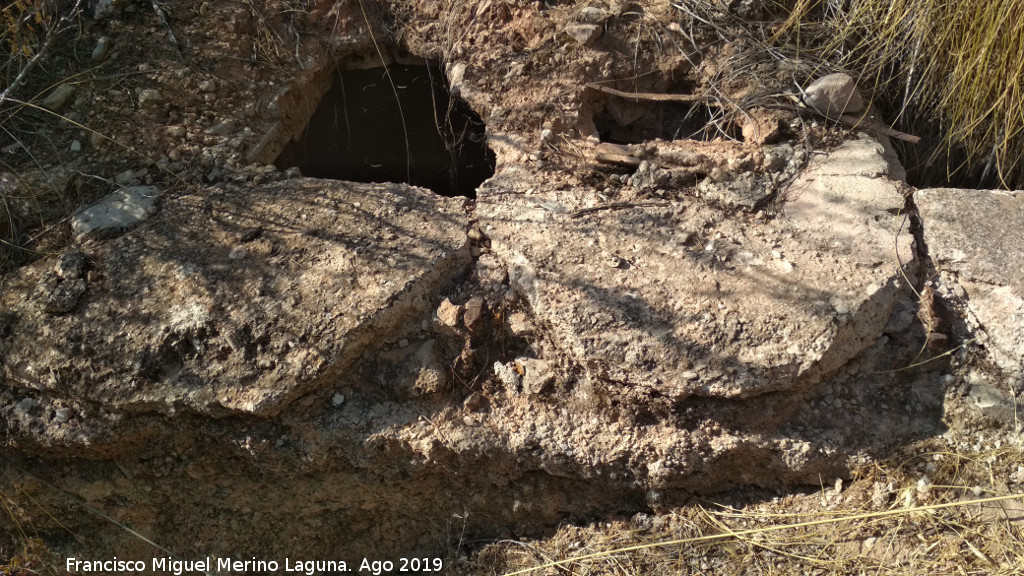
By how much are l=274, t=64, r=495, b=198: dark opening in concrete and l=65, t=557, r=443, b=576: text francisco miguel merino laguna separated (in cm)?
129

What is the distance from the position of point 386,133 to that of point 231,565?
1537 millimetres

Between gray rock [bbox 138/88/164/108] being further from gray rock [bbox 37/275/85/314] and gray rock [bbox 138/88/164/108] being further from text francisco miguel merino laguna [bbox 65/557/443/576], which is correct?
text francisco miguel merino laguna [bbox 65/557/443/576]

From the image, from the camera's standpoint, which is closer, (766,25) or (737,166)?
(737,166)

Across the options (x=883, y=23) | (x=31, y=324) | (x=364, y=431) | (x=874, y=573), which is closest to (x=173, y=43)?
(x=31, y=324)

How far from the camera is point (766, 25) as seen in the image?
2662mm

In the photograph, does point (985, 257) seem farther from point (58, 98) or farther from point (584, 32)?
point (58, 98)

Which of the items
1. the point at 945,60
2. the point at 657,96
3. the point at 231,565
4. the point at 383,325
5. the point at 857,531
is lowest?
the point at 231,565

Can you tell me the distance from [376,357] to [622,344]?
0.64 metres

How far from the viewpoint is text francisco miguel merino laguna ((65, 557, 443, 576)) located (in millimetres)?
2311

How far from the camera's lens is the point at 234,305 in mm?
2080

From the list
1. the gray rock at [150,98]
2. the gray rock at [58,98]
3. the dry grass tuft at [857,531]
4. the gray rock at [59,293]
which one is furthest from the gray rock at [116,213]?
the dry grass tuft at [857,531]

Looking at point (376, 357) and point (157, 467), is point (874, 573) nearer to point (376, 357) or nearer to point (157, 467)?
point (376, 357)

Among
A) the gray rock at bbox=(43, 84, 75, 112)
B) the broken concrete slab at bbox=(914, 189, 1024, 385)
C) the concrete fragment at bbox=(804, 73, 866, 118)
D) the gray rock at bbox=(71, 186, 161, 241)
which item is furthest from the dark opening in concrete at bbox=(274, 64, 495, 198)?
the broken concrete slab at bbox=(914, 189, 1024, 385)

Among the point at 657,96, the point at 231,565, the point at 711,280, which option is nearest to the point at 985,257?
A: the point at 711,280
